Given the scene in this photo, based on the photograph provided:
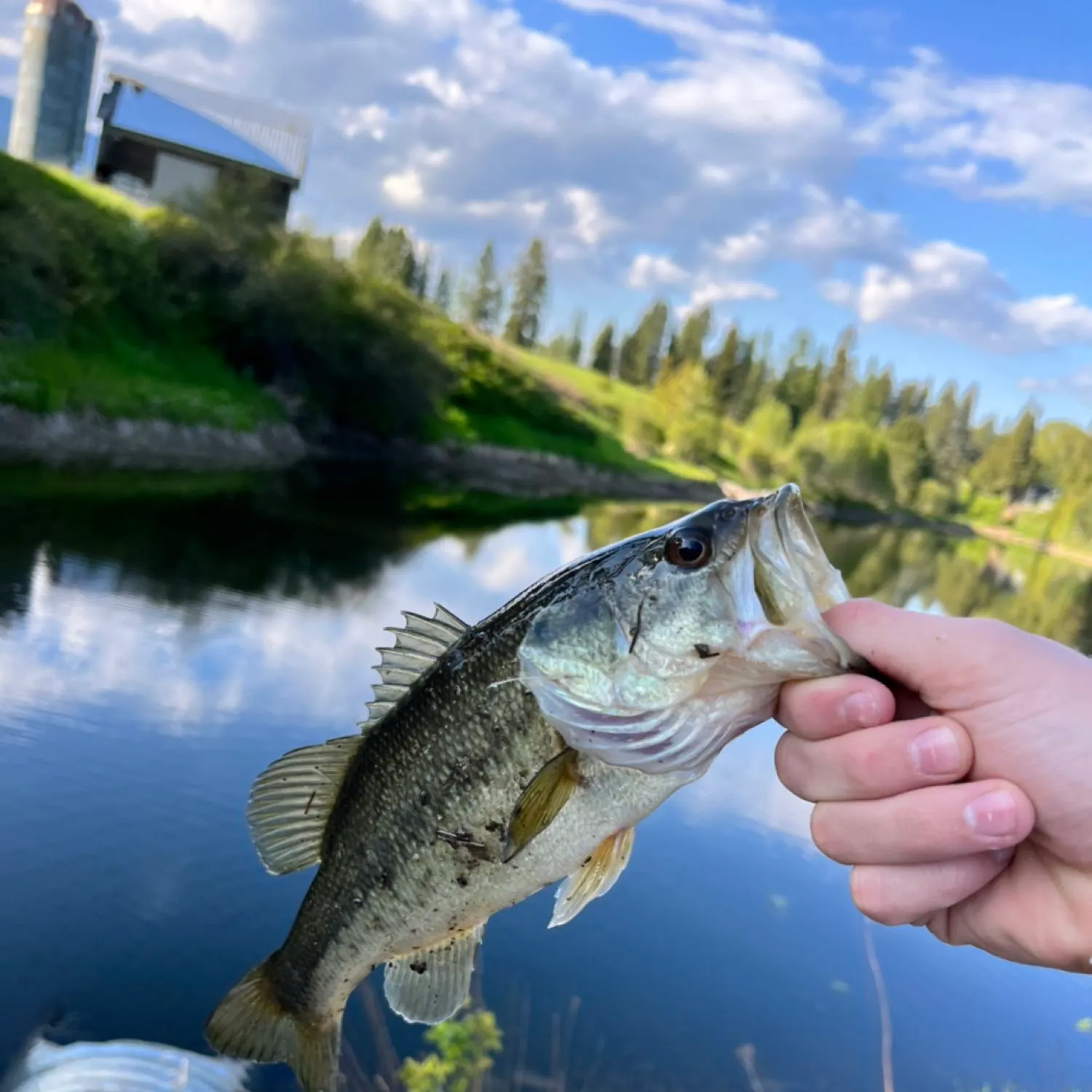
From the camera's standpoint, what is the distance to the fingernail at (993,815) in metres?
1.85

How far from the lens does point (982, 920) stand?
235 cm

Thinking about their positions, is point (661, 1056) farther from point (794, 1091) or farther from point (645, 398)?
point (645, 398)

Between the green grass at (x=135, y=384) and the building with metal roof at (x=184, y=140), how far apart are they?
22.2 m

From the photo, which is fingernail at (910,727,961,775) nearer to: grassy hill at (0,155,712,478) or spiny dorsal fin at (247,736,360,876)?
spiny dorsal fin at (247,736,360,876)

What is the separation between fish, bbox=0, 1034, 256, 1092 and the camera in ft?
17.1

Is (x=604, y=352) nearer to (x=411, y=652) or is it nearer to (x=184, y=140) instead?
(x=184, y=140)

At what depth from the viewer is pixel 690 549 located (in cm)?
201

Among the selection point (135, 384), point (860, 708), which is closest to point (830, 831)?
point (860, 708)

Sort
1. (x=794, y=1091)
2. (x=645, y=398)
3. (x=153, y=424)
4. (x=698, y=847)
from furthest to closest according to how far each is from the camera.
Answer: (x=645, y=398) < (x=153, y=424) < (x=698, y=847) < (x=794, y=1091)

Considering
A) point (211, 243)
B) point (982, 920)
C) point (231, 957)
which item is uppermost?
point (211, 243)

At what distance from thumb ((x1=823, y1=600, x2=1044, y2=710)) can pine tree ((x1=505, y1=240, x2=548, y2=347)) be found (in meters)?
111

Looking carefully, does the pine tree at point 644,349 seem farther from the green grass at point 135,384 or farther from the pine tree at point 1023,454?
the green grass at point 135,384

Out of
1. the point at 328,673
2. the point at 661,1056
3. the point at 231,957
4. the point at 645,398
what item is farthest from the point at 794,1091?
the point at 645,398

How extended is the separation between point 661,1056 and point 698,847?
316 centimetres
